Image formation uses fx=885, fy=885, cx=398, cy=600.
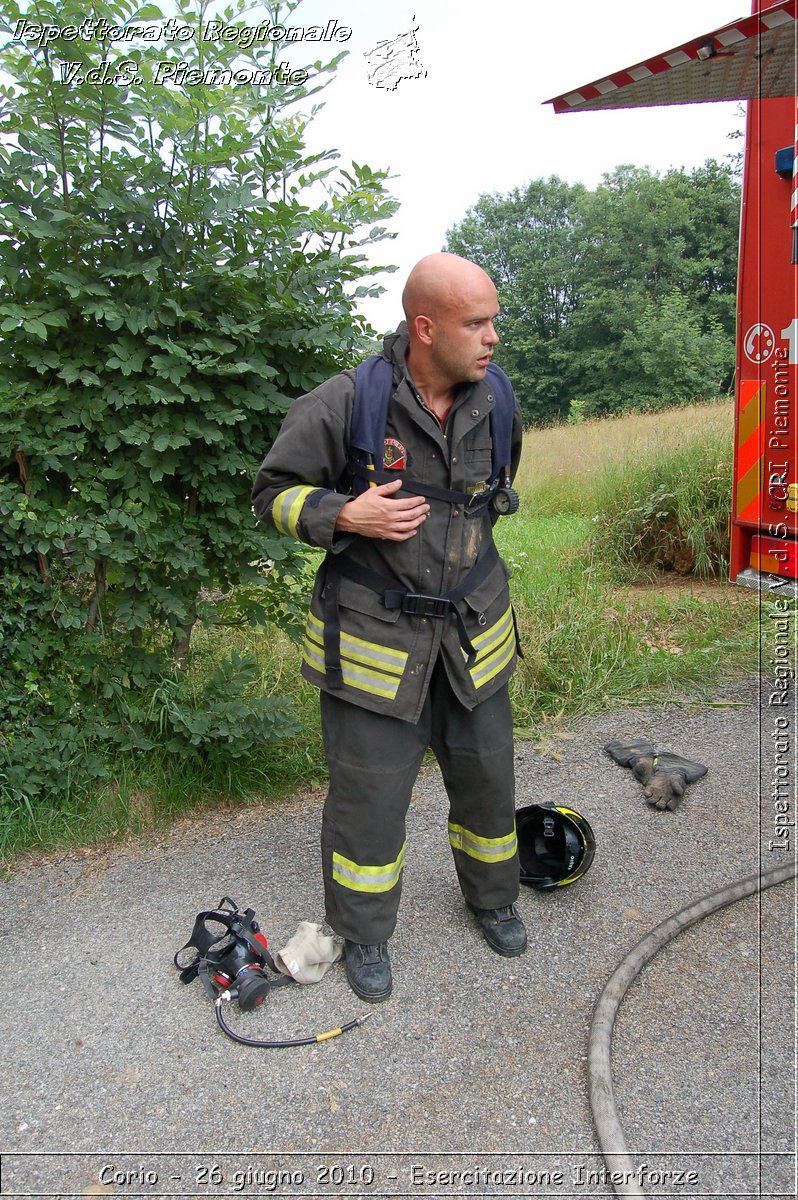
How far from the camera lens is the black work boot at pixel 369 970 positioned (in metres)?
2.71

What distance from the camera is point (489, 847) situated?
291 centimetres

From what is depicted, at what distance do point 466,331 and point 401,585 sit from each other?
745mm

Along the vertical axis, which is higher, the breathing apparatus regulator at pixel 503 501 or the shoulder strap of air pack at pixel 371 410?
the shoulder strap of air pack at pixel 371 410

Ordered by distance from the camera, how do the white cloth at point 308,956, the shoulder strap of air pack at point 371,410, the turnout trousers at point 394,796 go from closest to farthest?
the shoulder strap of air pack at point 371,410
the turnout trousers at point 394,796
the white cloth at point 308,956

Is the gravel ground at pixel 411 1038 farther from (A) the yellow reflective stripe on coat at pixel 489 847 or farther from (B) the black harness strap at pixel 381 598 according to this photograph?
(B) the black harness strap at pixel 381 598

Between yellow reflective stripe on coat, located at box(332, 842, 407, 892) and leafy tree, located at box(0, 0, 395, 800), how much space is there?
112 centimetres

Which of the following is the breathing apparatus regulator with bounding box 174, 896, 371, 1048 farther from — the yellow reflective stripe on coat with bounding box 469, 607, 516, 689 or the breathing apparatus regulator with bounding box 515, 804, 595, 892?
the yellow reflective stripe on coat with bounding box 469, 607, 516, 689

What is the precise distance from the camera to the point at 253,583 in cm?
381

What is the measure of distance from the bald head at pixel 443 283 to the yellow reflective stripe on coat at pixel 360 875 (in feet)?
5.43

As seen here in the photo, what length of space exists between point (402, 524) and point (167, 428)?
1.43 meters

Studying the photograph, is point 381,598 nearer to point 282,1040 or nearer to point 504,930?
point 504,930

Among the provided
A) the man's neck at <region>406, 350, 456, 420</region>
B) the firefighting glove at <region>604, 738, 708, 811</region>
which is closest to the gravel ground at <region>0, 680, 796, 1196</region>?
the firefighting glove at <region>604, 738, 708, 811</region>

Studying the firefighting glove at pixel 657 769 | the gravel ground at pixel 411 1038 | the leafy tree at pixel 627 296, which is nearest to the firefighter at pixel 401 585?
the gravel ground at pixel 411 1038

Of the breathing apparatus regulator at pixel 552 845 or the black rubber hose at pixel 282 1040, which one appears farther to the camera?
the breathing apparatus regulator at pixel 552 845
